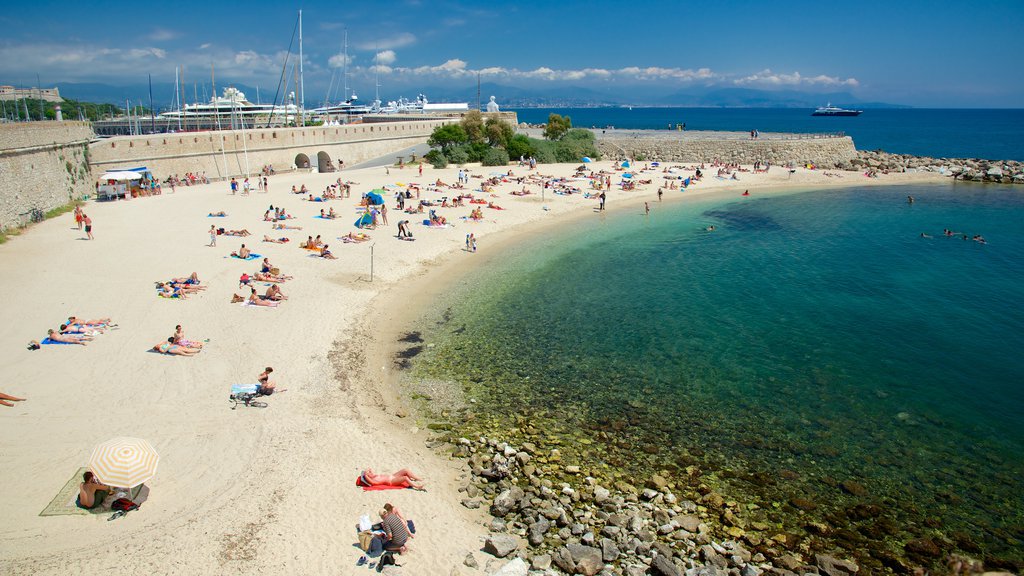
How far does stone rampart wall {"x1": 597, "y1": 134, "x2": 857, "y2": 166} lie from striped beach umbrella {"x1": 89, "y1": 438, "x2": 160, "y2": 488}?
51219 millimetres

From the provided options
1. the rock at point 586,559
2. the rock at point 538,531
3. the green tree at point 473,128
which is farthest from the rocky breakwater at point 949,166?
the rock at point 586,559

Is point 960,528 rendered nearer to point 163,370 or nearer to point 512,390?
point 512,390

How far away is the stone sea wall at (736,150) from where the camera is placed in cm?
5316

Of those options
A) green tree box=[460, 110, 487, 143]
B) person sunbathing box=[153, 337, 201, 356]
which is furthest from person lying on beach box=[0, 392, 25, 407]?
green tree box=[460, 110, 487, 143]

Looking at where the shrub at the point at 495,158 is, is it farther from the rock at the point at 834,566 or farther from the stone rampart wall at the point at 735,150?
the rock at the point at 834,566

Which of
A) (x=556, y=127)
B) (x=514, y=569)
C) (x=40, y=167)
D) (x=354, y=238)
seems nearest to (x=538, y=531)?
(x=514, y=569)

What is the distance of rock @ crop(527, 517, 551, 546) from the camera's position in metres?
8.41

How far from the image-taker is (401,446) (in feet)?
35.6

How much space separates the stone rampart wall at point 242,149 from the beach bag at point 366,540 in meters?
36.1

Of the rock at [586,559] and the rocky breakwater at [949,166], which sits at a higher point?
the rocky breakwater at [949,166]

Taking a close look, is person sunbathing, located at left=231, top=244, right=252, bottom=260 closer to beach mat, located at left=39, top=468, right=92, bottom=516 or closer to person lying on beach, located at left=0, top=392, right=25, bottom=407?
person lying on beach, located at left=0, top=392, right=25, bottom=407

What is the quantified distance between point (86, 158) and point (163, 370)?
28123 mm

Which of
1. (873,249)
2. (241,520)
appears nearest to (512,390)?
(241,520)

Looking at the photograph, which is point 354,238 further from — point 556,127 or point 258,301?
point 556,127
